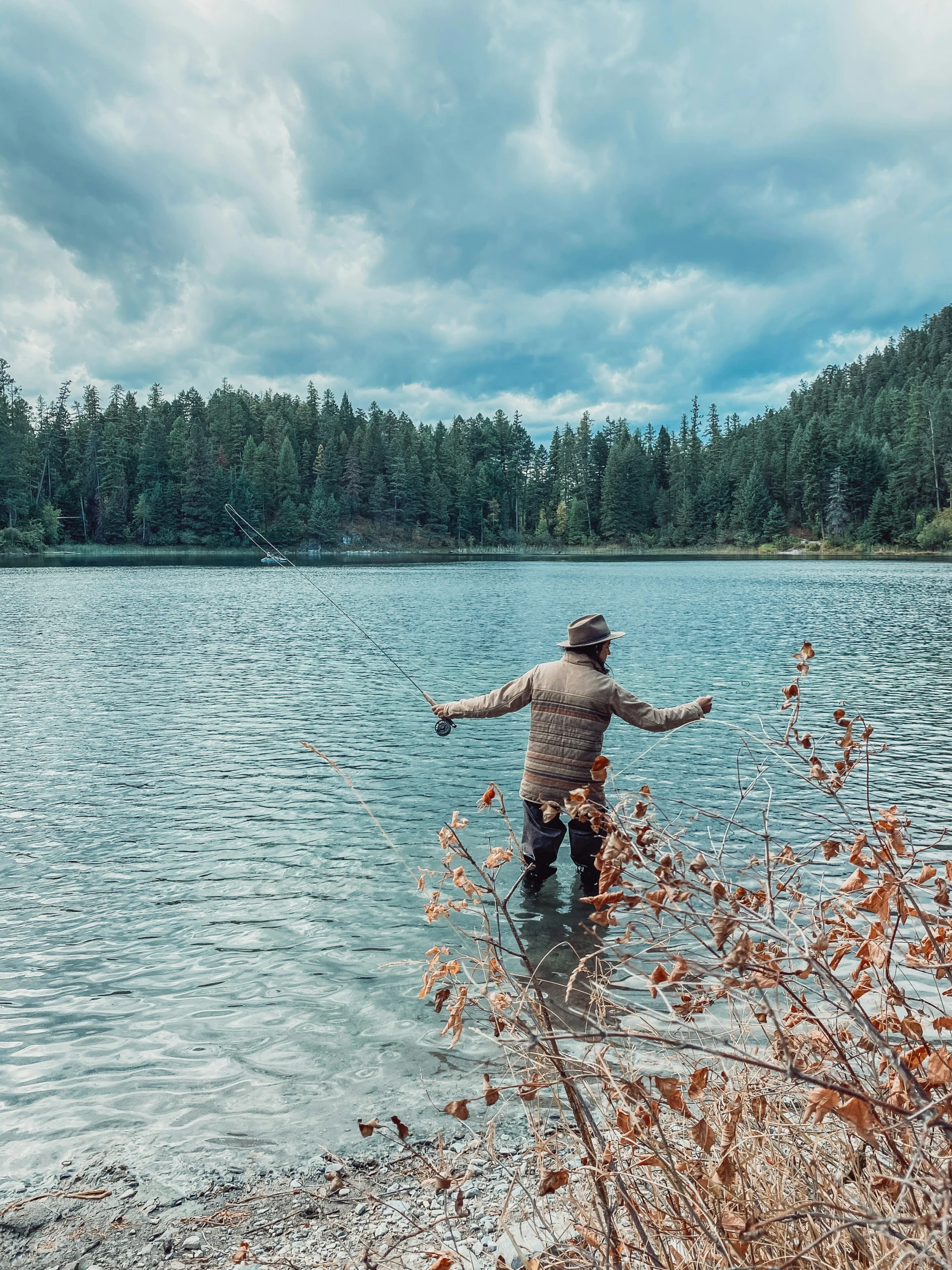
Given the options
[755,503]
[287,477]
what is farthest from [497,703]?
[287,477]

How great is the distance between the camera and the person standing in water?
20.9 ft

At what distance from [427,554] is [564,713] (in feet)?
398

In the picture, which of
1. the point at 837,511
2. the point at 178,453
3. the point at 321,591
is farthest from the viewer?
the point at 178,453

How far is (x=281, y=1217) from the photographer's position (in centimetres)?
368

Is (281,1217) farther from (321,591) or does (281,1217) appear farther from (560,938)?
(321,591)

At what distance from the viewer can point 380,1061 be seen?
5168mm

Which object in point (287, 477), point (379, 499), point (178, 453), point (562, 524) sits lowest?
point (562, 524)

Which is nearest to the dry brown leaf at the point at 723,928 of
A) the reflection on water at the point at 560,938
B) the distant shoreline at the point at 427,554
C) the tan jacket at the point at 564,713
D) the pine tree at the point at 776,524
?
the reflection on water at the point at 560,938

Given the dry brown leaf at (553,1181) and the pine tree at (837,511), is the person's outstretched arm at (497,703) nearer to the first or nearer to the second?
the dry brown leaf at (553,1181)

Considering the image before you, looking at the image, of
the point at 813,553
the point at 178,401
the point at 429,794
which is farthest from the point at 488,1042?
the point at 178,401

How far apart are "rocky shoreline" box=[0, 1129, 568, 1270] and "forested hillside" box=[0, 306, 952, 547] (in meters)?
101

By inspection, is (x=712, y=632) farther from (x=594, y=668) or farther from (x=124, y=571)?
(x=124, y=571)

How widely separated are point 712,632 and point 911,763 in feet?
58.1

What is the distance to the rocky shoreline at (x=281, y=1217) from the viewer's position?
332 centimetres
